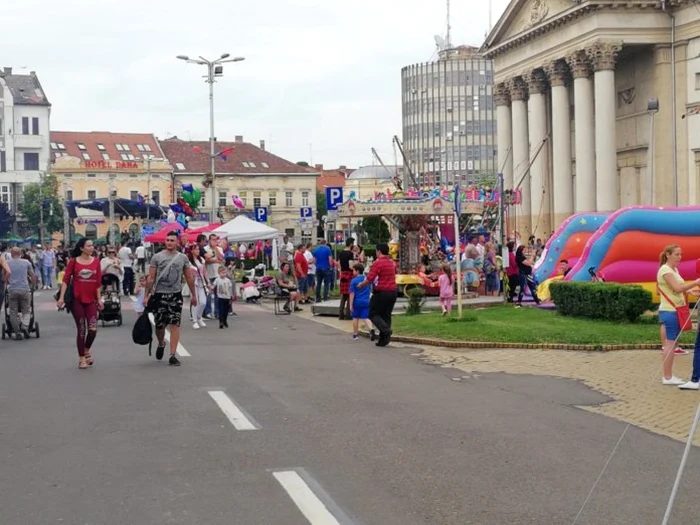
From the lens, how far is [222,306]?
887 inches

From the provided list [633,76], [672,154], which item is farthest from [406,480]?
[633,76]

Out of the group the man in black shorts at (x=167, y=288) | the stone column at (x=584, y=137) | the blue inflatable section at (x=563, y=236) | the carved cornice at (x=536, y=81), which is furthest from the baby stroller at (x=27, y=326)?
the carved cornice at (x=536, y=81)

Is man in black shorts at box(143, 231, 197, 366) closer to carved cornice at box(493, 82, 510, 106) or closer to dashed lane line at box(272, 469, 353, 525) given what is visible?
dashed lane line at box(272, 469, 353, 525)

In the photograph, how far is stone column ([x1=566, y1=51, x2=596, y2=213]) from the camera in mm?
53781

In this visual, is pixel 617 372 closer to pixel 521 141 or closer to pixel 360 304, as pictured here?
pixel 360 304

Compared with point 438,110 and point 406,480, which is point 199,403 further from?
point 438,110

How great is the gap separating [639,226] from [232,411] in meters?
16.0

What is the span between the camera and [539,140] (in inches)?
2346

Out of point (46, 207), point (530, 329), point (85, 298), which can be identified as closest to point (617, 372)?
point (530, 329)

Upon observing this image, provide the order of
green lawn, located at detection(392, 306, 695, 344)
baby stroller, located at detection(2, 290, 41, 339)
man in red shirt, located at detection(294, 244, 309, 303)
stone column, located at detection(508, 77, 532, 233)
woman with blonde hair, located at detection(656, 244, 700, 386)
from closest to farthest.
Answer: woman with blonde hair, located at detection(656, 244, 700, 386) < green lawn, located at detection(392, 306, 695, 344) < baby stroller, located at detection(2, 290, 41, 339) < man in red shirt, located at detection(294, 244, 309, 303) < stone column, located at detection(508, 77, 532, 233)

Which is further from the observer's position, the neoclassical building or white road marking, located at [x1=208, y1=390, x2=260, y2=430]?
the neoclassical building

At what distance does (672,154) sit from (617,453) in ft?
147

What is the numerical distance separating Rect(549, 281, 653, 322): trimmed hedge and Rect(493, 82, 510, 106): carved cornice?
42.4 m

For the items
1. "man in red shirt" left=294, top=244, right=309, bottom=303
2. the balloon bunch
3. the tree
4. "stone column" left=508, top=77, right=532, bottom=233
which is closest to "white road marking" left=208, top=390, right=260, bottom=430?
"man in red shirt" left=294, top=244, right=309, bottom=303
